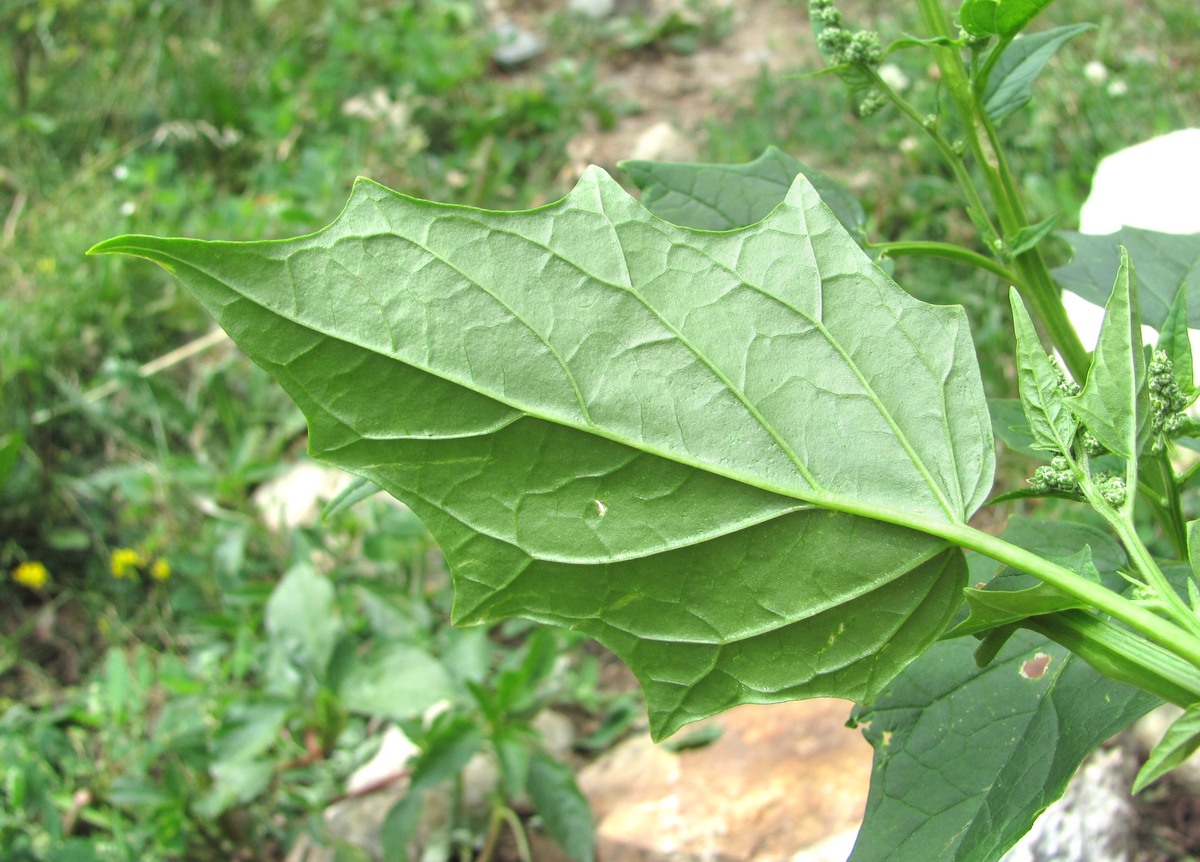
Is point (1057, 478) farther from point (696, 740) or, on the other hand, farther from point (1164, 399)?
point (696, 740)

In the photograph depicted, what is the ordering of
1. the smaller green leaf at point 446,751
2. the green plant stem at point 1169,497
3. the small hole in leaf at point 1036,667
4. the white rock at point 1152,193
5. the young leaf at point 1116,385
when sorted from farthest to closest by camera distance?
the smaller green leaf at point 446,751
the white rock at point 1152,193
the small hole in leaf at point 1036,667
the green plant stem at point 1169,497
the young leaf at point 1116,385

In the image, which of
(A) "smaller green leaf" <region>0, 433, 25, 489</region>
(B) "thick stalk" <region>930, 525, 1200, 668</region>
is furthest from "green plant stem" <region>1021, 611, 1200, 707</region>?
(A) "smaller green leaf" <region>0, 433, 25, 489</region>

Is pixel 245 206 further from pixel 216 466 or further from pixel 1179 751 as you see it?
pixel 1179 751

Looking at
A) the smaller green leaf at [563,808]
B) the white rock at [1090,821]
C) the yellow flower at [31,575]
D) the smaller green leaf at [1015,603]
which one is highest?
the smaller green leaf at [1015,603]

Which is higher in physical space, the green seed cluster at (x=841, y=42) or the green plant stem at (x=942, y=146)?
the green seed cluster at (x=841, y=42)

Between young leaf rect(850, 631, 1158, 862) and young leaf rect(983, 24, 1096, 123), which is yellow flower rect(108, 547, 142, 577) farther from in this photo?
young leaf rect(983, 24, 1096, 123)

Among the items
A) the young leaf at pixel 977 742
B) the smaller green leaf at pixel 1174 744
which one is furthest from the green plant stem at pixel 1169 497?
the smaller green leaf at pixel 1174 744

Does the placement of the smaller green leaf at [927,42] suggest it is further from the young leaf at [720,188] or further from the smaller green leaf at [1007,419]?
the smaller green leaf at [1007,419]
